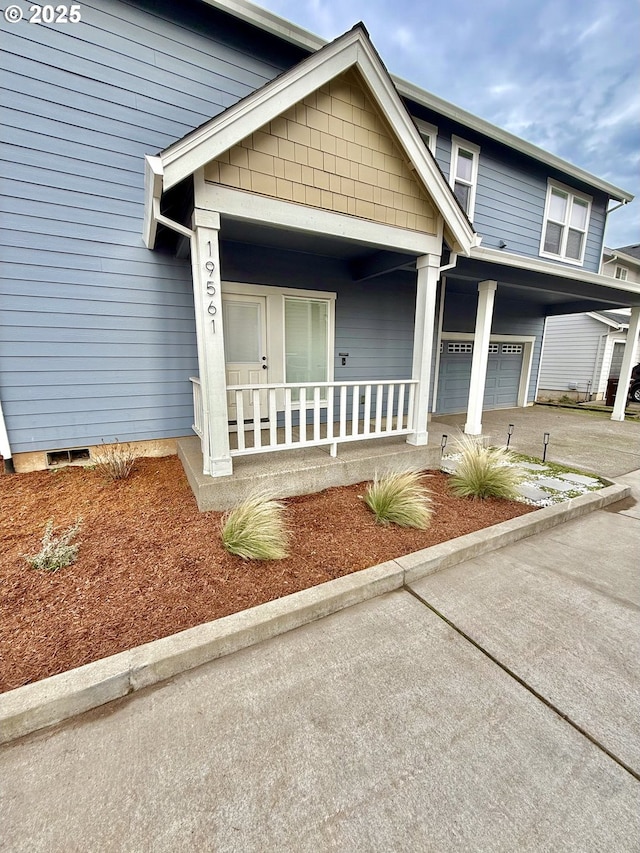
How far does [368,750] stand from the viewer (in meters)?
1.55

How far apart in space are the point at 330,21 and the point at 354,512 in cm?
1830

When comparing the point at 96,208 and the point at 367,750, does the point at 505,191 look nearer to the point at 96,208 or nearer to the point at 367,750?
the point at 96,208

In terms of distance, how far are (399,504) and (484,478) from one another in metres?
1.23

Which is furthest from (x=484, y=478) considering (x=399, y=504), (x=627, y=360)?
(x=627, y=360)

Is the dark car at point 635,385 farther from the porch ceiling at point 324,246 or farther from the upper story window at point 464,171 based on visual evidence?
the porch ceiling at point 324,246

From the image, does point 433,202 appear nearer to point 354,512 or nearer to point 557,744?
point 354,512

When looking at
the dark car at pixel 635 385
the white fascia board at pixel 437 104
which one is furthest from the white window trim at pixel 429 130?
the dark car at pixel 635 385

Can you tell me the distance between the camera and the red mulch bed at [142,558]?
2.06 m

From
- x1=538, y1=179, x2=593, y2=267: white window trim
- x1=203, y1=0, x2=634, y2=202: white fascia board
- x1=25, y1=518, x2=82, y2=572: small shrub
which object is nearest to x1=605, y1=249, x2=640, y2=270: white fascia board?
x1=203, y1=0, x2=634, y2=202: white fascia board

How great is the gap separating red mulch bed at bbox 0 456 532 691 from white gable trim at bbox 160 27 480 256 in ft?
9.38

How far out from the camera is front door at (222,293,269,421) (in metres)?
5.16

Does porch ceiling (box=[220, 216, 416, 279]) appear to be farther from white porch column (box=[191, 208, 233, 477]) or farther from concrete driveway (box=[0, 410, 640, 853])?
concrete driveway (box=[0, 410, 640, 853])

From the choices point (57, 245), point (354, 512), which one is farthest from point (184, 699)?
point (57, 245)

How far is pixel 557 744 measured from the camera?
1.59 meters
